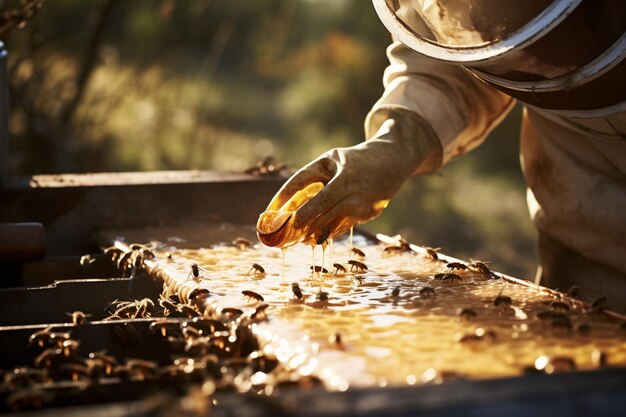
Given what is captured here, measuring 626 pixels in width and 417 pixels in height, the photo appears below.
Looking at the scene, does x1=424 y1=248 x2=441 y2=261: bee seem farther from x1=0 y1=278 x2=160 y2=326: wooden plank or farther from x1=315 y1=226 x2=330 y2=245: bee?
x1=0 y1=278 x2=160 y2=326: wooden plank

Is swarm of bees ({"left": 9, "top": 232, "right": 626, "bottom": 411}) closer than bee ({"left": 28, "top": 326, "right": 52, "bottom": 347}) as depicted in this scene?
Yes

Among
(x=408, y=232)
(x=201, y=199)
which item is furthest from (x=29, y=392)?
(x=408, y=232)

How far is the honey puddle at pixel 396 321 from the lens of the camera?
1939mm

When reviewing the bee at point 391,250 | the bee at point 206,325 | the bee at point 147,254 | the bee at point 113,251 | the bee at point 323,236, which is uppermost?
the bee at point 323,236

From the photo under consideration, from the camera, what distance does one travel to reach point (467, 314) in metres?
2.31

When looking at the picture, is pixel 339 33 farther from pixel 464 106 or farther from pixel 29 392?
pixel 29 392

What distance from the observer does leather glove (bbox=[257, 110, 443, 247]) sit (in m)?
2.87

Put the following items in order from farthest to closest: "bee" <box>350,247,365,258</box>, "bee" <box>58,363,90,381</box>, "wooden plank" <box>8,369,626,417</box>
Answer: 1. "bee" <box>350,247,365,258</box>
2. "bee" <box>58,363,90,381</box>
3. "wooden plank" <box>8,369,626,417</box>

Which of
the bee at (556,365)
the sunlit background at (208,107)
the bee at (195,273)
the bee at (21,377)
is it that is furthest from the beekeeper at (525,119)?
the sunlit background at (208,107)

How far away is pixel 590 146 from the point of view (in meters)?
3.17

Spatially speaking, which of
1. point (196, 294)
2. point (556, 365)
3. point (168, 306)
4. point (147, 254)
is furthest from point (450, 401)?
point (147, 254)

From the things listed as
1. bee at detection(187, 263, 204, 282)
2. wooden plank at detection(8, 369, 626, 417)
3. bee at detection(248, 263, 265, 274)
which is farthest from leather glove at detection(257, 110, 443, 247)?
wooden plank at detection(8, 369, 626, 417)

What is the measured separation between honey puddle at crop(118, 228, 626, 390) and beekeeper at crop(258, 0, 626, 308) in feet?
0.81

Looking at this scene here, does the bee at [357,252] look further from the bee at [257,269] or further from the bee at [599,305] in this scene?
the bee at [599,305]
